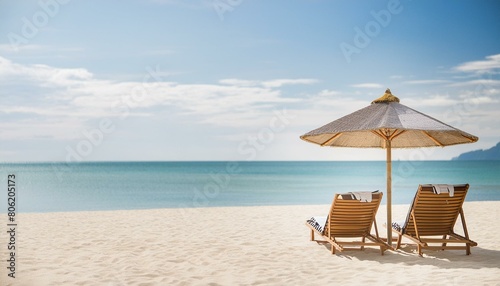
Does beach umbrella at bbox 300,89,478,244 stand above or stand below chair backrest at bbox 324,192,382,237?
above

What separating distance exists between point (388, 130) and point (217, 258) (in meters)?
2.53

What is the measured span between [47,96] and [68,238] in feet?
164

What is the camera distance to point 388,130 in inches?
235

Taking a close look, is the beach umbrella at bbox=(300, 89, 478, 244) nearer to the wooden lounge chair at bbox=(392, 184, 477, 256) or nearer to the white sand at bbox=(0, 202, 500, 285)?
the wooden lounge chair at bbox=(392, 184, 477, 256)

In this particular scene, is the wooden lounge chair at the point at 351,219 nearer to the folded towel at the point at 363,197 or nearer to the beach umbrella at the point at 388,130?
the folded towel at the point at 363,197

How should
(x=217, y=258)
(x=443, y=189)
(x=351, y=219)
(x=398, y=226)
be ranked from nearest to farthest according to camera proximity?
(x=443, y=189), (x=217, y=258), (x=351, y=219), (x=398, y=226)

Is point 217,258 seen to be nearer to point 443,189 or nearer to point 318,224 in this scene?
point 318,224

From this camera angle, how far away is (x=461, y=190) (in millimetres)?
5309

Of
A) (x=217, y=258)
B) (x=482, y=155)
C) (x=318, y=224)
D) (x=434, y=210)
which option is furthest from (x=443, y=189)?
(x=482, y=155)

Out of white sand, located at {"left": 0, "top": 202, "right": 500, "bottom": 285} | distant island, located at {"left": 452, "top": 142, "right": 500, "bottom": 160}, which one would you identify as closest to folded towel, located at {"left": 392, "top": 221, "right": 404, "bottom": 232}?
white sand, located at {"left": 0, "top": 202, "right": 500, "bottom": 285}

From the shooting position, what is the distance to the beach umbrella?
17.2 feet

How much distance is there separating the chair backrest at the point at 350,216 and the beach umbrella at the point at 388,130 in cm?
34

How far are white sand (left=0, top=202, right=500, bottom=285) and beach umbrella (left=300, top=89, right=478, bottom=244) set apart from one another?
948 millimetres

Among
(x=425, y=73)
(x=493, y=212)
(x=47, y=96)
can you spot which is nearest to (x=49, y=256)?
(x=493, y=212)
